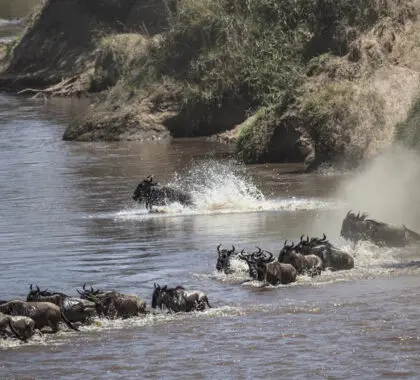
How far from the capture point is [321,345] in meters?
12.4

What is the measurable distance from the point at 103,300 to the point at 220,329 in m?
1.48

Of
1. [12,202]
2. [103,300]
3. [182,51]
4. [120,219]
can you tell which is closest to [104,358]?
[103,300]

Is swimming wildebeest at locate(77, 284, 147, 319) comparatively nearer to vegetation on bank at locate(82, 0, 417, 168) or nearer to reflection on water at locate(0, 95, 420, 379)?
reflection on water at locate(0, 95, 420, 379)

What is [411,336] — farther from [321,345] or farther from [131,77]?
[131,77]

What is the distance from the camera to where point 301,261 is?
16.2 m

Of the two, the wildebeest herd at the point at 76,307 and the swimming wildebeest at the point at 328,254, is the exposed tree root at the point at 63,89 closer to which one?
the swimming wildebeest at the point at 328,254

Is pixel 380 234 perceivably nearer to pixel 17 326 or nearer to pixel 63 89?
pixel 17 326

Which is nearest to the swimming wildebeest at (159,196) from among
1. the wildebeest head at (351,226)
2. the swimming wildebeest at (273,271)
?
the wildebeest head at (351,226)

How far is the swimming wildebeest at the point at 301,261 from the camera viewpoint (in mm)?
16125

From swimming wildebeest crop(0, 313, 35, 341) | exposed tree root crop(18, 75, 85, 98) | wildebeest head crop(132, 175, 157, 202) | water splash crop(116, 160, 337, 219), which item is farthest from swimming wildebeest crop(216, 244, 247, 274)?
exposed tree root crop(18, 75, 85, 98)

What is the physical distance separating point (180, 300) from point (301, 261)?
2.31 metres

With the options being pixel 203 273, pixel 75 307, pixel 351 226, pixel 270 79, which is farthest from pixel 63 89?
pixel 75 307

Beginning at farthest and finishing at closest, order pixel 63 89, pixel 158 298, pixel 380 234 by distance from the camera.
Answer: pixel 63 89 → pixel 380 234 → pixel 158 298

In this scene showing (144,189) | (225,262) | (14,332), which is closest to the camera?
(14,332)
